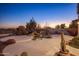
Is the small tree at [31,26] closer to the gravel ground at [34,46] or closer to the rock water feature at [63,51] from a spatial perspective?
the gravel ground at [34,46]

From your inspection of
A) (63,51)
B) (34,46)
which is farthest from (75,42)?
(34,46)

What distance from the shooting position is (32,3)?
4.41ft

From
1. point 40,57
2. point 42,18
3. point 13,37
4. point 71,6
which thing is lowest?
point 40,57

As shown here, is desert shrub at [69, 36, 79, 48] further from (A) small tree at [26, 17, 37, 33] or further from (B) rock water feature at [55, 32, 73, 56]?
(A) small tree at [26, 17, 37, 33]

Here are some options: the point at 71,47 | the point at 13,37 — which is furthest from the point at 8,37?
the point at 71,47

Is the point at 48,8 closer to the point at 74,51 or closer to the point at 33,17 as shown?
the point at 33,17

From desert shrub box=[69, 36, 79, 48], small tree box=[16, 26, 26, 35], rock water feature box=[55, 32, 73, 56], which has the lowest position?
rock water feature box=[55, 32, 73, 56]

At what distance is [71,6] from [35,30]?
38 cm

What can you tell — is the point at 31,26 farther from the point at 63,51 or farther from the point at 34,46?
the point at 63,51

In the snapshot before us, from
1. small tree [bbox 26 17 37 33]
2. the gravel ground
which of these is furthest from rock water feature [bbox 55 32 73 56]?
small tree [bbox 26 17 37 33]

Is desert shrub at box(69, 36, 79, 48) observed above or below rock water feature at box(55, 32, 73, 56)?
above

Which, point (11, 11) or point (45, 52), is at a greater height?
point (11, 11)

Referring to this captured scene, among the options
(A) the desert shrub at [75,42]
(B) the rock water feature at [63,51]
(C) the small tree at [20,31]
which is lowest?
(B) the rock water feature at [63,51]

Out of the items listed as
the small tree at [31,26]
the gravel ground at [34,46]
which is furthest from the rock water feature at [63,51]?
the small tree at [31,26]
